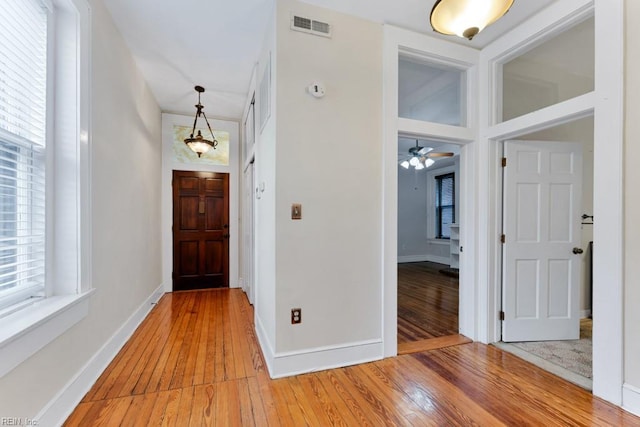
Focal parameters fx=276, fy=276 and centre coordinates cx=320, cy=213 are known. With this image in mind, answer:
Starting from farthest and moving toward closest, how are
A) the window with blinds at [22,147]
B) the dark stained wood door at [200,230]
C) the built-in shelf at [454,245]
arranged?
1. the built-in shelf at [454,245]
2. the dark stained wood door at [200,230]
3. the window with blinds at [22,147]

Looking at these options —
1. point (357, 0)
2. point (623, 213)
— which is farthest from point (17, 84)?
point (623, 213)

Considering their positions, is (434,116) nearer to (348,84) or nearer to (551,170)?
(551,170)

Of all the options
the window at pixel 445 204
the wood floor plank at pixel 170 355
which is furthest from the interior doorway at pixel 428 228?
the wood floor plank at pixel 170 355

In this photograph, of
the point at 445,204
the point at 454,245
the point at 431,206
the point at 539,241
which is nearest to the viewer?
the point at 539,241

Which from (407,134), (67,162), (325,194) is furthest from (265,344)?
(407,134)

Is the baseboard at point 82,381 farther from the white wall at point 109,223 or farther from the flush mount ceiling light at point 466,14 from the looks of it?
the flush mount ceiling light at point 466,14

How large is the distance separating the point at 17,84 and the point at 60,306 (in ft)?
4.29

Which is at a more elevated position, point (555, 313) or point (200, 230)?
point (200, 230)

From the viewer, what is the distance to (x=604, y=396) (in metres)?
1.88

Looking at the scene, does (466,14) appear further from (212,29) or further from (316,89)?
(212,29)

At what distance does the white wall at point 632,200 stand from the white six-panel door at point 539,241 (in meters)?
0.95

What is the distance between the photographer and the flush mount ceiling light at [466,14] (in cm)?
149

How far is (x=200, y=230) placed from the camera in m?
4.83

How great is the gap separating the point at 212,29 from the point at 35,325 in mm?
2665
